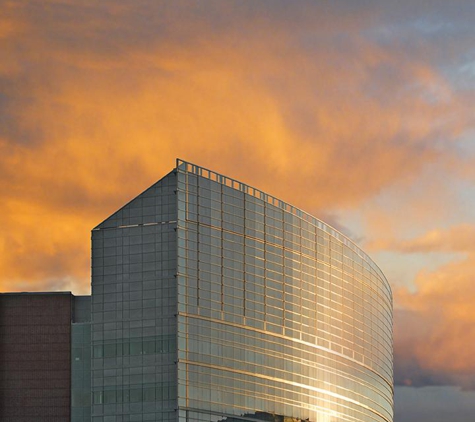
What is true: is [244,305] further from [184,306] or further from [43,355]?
[43,355]

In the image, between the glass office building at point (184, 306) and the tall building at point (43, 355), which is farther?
the tall building at point (43, 355)

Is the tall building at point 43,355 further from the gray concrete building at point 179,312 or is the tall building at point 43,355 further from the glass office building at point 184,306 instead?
the glass office building at point 184,306

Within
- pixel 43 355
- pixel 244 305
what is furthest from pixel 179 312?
pixel 43 355

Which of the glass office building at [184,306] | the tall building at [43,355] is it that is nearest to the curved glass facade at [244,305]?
the glass office building at [184,306]

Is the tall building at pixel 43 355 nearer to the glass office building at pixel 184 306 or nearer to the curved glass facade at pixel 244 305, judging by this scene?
the glass office building at pixel 184 306

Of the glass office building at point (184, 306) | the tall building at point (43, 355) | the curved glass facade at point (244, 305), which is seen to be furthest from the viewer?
the tall building at point (43, 355)

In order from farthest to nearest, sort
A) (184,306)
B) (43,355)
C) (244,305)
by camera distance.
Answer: (244,305) < (43,355) < (184,306)

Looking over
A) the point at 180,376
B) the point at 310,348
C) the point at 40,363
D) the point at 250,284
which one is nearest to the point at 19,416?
the point at 40,363

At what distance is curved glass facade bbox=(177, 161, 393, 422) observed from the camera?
16600 centimetres

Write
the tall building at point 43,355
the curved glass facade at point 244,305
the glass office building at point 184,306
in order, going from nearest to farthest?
1. the glass office building at point 184,306
2. the curved glass facade at point 244,305
3. the tall building at point 43,355

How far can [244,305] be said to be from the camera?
582 ft

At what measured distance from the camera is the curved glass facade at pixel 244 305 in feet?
545

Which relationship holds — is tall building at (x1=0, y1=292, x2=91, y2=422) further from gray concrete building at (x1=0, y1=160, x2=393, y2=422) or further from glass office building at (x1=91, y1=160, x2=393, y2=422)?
glass office building at (x1=91, y1=160, x2=393, y2=422)

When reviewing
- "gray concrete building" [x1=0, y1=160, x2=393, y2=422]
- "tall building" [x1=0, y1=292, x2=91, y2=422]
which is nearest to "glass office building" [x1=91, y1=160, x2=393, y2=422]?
"gray concrete building" [x1=0, y1=160, x2=393, y2=422]
